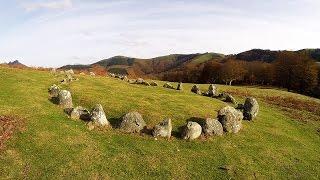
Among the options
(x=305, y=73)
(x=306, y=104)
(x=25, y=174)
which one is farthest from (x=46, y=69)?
(x=305, y=73)

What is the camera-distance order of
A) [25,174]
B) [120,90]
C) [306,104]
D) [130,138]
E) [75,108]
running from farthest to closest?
[306,104]
[120,90]
[75,108]
[130,138]
[25,174]

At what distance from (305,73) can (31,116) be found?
101499mm

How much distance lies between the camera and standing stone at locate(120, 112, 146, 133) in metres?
39.1

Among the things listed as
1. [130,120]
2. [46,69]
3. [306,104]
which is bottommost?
[306,104]

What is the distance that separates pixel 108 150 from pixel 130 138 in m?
3.38

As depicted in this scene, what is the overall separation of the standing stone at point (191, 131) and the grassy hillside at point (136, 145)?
25.5 inches

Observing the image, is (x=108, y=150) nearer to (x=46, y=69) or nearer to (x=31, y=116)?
(x=31, y=116)

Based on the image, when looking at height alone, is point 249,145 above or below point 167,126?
below

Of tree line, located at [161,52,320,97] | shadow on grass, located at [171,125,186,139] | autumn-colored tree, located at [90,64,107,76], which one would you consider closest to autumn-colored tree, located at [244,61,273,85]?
tree line, located at [161,52,320,97]

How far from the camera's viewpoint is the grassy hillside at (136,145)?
106 ft

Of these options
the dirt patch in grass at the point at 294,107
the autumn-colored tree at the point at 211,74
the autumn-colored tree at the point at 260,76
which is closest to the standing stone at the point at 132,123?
the dirt patch in grass at the point at 294,107

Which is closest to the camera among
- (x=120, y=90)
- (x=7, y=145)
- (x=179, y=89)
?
(x=7, y=145)

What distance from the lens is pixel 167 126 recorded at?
3894 centimetres

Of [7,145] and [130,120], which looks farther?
[130,120]
